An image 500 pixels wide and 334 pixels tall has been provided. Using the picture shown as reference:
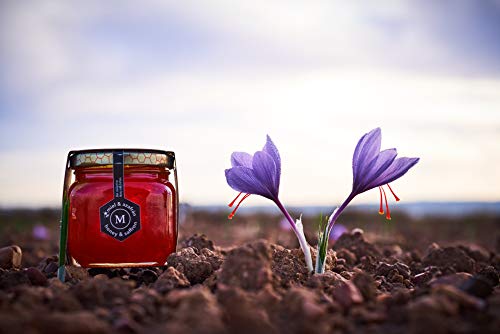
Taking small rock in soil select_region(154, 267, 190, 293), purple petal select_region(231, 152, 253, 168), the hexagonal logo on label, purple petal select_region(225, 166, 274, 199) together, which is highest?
purple petal select_region(231, 152, 253, 168)

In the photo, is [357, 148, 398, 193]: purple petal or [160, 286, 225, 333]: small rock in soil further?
[357, 148, 398, 193]: purple petal

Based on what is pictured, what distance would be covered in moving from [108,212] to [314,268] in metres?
1.15

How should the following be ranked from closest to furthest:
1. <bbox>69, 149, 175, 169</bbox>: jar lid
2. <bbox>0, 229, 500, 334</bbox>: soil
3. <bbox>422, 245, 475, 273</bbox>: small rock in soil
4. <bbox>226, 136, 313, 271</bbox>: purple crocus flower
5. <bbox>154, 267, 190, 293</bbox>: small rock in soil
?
<bbox>0, 229, 500, 334</bbox>: soil, <bbox>154, 267, 190, 293</bbox>: small rock in soil, <bbox>226, 136, 313, 271</bbox>: purple crocus flower, <bbox>69, 149, 175, 169</bbox>: jar lid, <bbox>422, 245, 475, 273</bbox>: small rock in soil

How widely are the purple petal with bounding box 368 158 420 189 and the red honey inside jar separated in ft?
3.77

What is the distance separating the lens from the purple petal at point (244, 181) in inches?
128

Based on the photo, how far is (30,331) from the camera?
193 centimetres

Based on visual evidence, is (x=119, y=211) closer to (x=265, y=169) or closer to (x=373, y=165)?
(x=265, y=169)

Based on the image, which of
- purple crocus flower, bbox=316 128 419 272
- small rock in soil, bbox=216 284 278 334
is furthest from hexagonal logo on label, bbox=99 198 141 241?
small rock in soil, bbox=216 284 278 334

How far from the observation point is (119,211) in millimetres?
3301

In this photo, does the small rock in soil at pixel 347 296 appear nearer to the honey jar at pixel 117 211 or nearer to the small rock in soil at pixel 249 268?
the small rock in soil at pixel 249 268

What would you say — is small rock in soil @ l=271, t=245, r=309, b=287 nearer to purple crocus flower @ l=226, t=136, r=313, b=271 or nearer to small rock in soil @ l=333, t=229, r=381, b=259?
purple crocus flower @ l=226, t=136, r=313, b=271

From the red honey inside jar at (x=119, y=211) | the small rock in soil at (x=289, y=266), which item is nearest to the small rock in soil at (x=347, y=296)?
the small rock in soil at (x=289, y=266)

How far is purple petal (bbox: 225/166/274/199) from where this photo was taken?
10.7ft

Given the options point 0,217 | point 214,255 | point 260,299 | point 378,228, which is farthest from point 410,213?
point 260,299
